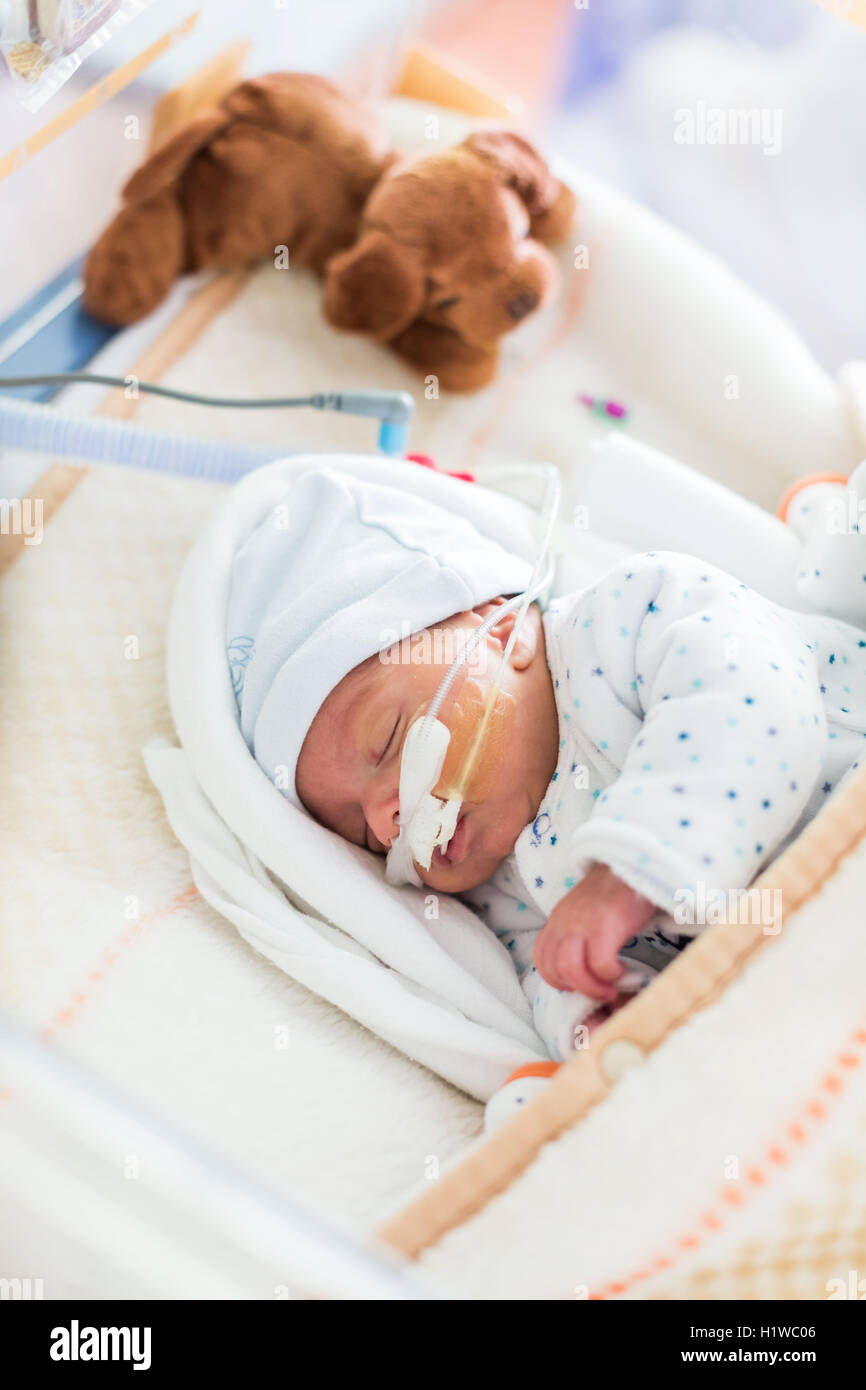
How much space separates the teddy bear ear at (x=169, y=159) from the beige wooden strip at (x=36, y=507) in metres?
0.38

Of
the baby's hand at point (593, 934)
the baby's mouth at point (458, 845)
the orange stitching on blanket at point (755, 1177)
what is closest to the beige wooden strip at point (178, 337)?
the baby's mouth at point (458, 845)

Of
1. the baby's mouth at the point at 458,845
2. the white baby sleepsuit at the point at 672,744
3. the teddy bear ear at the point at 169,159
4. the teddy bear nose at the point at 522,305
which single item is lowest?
the baby's mouth at the point at 458,845

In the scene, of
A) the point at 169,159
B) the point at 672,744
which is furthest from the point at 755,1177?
the point at 169,159

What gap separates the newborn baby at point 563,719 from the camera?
0.82 m

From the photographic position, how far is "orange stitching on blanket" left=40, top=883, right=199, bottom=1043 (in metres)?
0.90

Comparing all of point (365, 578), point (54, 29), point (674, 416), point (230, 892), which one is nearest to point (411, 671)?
point (365, 578)

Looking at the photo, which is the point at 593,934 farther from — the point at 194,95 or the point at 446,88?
the point at 446,88

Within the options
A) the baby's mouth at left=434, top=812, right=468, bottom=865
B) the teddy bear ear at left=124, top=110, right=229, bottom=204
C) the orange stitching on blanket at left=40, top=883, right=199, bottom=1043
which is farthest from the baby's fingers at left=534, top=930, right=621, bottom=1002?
the teddy bear ear at left=124, top=110, right=229, bottom=204

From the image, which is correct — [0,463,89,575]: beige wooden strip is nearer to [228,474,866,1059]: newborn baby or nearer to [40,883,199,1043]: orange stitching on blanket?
[228,474,866,1059]: newborn baby

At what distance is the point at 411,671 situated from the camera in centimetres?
99

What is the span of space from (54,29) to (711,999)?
889 mm

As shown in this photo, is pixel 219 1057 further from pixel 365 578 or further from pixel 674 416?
pixel 674 416

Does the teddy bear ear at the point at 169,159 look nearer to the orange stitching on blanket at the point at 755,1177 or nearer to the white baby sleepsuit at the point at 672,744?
the white baby sleepsuit at the point at 672,744

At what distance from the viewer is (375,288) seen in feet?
4.70
